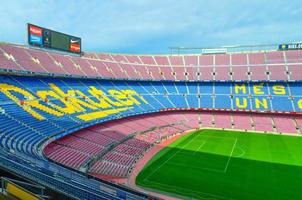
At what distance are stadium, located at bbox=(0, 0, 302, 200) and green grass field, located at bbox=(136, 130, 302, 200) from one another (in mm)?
127

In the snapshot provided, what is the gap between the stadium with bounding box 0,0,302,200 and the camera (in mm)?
20688

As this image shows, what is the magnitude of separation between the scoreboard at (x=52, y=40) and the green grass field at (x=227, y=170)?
98.2 ft

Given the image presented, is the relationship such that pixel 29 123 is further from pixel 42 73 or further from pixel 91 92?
pixel 91 92

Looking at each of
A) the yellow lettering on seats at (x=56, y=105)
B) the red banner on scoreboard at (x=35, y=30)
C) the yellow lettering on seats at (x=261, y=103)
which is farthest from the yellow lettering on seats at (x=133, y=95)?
the yellow lettering on seats at (x=261, y=103)

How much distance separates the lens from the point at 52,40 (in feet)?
152

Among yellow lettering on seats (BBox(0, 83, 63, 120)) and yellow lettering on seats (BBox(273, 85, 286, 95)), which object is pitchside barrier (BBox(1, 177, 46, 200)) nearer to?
yellow lettering on seats (BBox(0, 83, 63, 120))

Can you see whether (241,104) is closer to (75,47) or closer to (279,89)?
(279,89)

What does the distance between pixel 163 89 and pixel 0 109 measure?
40217mm

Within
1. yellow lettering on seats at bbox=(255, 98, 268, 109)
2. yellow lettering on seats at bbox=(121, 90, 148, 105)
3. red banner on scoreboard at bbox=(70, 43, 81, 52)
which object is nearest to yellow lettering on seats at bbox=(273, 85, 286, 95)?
yellow lettering on seats at bbox=(255, 98, 268, 109)

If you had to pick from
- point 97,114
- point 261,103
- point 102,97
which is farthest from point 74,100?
point 261,103

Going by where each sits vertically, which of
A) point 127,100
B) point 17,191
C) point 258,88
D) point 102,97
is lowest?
point 17,191

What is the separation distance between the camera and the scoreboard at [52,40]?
138ft

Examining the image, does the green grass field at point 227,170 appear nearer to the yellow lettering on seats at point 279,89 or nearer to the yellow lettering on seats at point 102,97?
the yellow lettering on seats at point 102,97

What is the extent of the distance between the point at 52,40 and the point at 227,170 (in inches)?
1537
